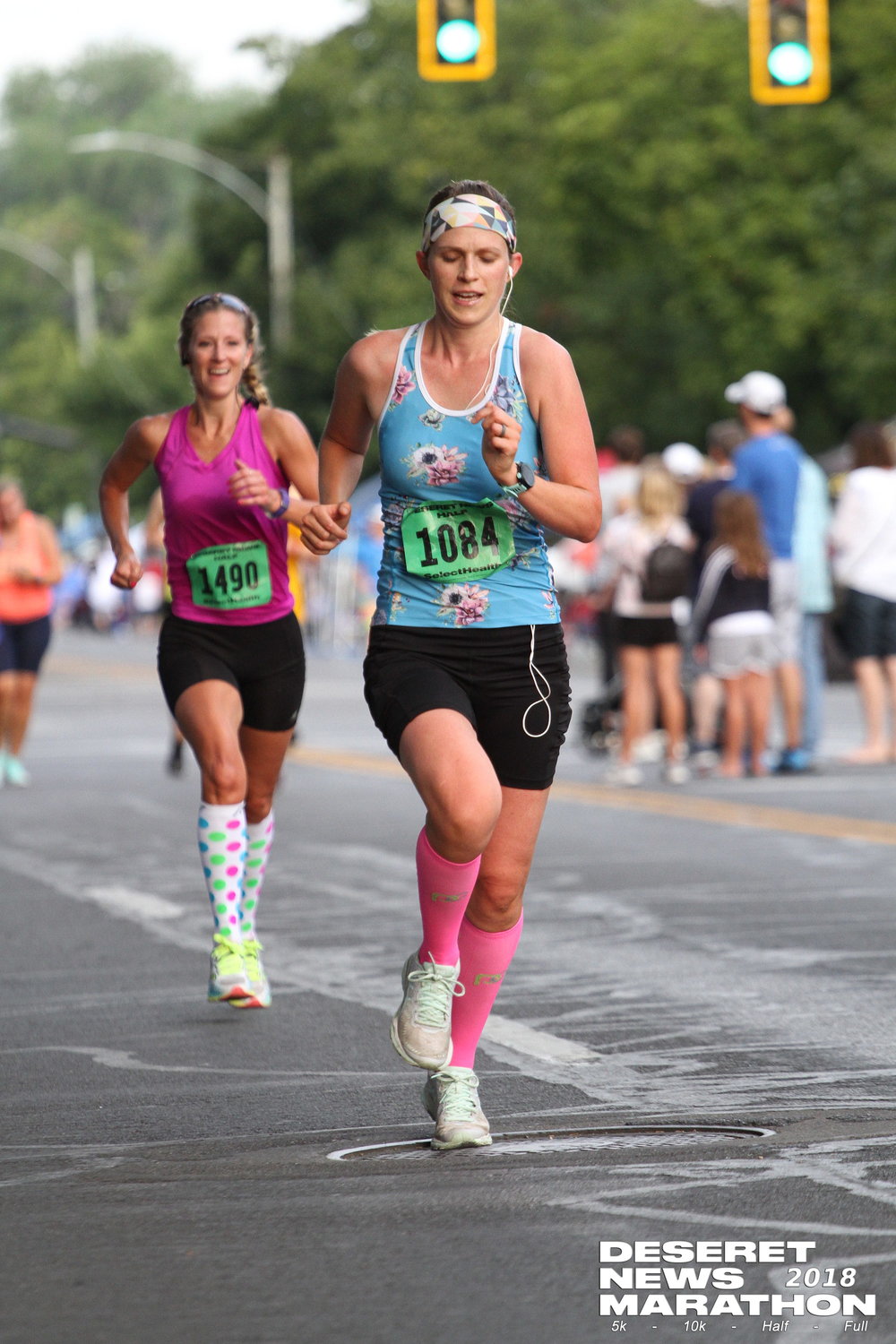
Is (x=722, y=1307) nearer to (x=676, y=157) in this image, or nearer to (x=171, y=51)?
(x=676, y=157)

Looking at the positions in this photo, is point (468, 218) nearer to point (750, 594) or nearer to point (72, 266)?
point (750, 594)

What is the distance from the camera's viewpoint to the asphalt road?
4176mm

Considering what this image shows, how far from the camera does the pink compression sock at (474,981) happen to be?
5.55 metres

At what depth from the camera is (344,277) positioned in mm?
59531

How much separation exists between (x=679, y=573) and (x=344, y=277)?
45558 millimetres

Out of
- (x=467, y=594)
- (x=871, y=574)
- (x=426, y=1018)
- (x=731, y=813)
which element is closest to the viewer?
(x=426, y=1018)

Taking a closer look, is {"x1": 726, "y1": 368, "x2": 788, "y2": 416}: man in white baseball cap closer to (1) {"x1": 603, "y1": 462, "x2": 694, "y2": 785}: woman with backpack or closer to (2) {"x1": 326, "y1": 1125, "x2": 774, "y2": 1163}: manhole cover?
(1) {"x1": 603, "y1": 462, "x2": 694, "y2": 785}: woman with backpack

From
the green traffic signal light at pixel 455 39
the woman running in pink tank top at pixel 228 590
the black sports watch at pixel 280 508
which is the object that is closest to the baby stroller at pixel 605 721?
the green traffic signal light at pixel 455 39

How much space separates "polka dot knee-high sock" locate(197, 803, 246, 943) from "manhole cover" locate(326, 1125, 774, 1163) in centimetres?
204

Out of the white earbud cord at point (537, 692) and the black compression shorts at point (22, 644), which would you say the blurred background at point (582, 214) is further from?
the white earbud cord at point (537, 692)

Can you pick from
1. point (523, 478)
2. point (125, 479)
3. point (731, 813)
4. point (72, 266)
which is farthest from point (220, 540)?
point (72, 266)

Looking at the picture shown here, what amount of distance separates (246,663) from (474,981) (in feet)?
7.42

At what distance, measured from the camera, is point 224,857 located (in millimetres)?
7438

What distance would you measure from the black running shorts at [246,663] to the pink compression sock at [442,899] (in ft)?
7.38
